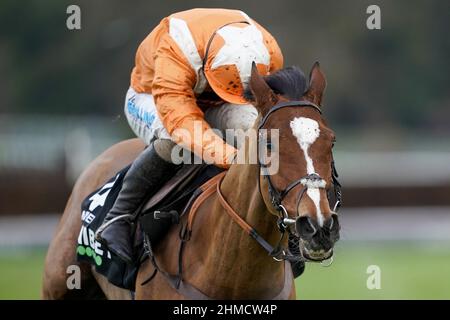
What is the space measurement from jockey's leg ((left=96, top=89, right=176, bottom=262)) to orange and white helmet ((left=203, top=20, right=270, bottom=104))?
1.33 feet

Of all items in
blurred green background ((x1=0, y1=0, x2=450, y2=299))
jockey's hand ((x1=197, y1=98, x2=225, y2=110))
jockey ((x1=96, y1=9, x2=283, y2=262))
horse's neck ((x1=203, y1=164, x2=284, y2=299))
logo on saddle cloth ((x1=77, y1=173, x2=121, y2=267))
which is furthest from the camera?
blurred green background ((x1=0, y1=0, x2=450, y2=299))

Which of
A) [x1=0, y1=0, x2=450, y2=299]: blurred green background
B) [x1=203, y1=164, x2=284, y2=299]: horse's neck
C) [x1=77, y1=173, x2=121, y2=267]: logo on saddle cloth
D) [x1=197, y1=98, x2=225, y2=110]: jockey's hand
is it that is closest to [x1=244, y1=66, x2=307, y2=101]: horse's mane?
[x1=203, y1=164, x2=284, y2=299]: horse's neck

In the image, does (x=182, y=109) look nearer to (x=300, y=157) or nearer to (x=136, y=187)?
(x=136, y=187)

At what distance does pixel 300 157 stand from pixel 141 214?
150cm

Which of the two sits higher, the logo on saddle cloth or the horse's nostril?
the horse's nostril

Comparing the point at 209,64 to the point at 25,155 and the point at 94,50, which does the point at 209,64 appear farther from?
the point at 94,50

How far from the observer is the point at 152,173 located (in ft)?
18.8

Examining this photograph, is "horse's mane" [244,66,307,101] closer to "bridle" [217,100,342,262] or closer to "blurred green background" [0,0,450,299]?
"bridle" [217,100,342,262]

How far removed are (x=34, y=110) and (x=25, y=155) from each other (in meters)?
14.1

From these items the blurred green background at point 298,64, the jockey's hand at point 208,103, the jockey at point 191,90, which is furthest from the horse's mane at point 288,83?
the blurred green background at point 298,64

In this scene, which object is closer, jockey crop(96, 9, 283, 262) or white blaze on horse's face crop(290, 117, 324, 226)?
white blaze on horse's face crop(290, 117, 324, 226)

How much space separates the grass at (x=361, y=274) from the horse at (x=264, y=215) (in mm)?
5866

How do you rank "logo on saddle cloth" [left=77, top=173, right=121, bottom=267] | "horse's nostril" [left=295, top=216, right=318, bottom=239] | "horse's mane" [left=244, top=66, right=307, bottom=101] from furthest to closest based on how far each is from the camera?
"logo on saddle cloth" [left=77, top=173, right=121, bottom=267] → "horse's mane" [left=244, top=66, right=307, bottom=101] → "horse's nostril" [left=295, top=216, right=318, bottom=239]

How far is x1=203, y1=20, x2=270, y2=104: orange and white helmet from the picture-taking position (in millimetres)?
5398
